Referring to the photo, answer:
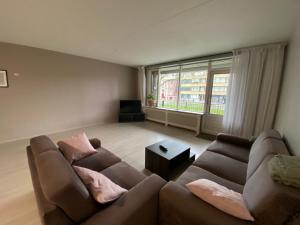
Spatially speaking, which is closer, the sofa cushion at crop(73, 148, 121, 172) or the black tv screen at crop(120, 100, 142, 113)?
the sofa cushion at crop(73, 148, 121, 172)

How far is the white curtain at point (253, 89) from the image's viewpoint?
2787mm

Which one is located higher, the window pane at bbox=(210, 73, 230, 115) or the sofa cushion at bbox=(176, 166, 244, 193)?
the window pane at bbox=(210, 73, 230, 115)

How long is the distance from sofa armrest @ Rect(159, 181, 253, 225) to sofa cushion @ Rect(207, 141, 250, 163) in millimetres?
1256

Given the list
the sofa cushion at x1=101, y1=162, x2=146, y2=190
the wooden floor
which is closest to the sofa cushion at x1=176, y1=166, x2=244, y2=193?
the sofa cushion at x1=101, y1=162, x2=146, y2=190

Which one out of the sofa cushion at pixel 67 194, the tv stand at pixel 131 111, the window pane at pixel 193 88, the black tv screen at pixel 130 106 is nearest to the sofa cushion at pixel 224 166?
the sofa cushion at pixel 67 194

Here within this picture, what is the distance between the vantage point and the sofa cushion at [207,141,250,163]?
1.94 metres

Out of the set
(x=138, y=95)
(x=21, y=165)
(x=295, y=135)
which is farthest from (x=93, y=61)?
(x=295, y=135)

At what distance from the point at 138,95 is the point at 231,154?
456cm

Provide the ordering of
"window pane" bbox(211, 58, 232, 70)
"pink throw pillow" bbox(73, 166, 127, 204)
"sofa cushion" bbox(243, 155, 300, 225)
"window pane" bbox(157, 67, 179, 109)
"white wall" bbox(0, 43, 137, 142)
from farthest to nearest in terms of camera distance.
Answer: "window pane" bbox(157, 67, 179, 109)
"window pane" bbox(211, 58, 232, 70)
"white wall" bbox(0, 43, 137, 142)
"pink throw pillow" bbox(73, 166, 127, 204)
"sofa cushion" bbox(243, 155, 300, 225)

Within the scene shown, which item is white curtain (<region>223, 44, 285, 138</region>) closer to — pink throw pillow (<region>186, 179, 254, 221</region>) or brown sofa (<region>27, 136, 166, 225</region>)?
pink throw pillow (<region>186, 179, 254, 221</region>)

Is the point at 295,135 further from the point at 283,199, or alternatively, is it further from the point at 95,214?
the point at 95,214

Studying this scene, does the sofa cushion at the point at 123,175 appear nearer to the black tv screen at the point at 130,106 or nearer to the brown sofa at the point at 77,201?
the brown sofa at the point at 77,201

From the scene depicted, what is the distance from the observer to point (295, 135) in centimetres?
158

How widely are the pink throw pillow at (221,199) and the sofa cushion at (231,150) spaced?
1112 millimetres
